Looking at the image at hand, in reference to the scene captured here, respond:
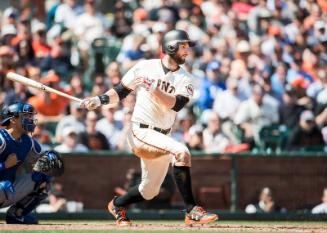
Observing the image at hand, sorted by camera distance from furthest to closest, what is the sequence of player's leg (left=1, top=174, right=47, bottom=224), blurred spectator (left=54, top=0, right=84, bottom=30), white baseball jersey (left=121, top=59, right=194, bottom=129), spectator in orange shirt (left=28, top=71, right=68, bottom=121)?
blurred spectator (left=54, top=0, right=84, bottom=30) < spectator in orange shirt (left=28, top=71, right=68, bottom=121) < player's leg (left=1, top=174, right=47, bottom=224) < white baseball jersey (left=121, top=59, right=194, bottom=129)

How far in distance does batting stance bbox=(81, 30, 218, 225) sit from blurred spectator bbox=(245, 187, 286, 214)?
324 cm

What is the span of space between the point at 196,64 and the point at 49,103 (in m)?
2.83

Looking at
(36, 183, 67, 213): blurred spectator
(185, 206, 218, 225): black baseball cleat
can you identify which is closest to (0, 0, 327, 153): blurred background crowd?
(36, 183, 67, 213): blurred spectator

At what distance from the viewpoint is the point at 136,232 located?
8.58 metres

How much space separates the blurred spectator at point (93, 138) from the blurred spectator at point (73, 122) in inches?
4.3

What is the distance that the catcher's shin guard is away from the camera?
9625mm

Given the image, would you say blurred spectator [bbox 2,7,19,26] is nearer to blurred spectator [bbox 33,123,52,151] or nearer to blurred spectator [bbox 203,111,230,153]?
blurred spectator [bbox 33,123,52,151]

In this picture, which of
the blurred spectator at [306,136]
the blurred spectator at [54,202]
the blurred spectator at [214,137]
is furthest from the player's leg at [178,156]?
the blurred spectator at [306,136]

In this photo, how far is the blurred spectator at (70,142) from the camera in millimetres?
12797

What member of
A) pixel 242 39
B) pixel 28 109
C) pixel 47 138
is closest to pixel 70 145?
pixel 47 138

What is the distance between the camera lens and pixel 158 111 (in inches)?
366

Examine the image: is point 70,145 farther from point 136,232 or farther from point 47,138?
point 136,232

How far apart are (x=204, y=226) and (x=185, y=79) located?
4.97ft

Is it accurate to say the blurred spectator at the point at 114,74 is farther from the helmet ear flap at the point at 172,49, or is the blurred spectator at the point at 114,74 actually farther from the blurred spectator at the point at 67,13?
the helmet ear flap at the point at 172,49
